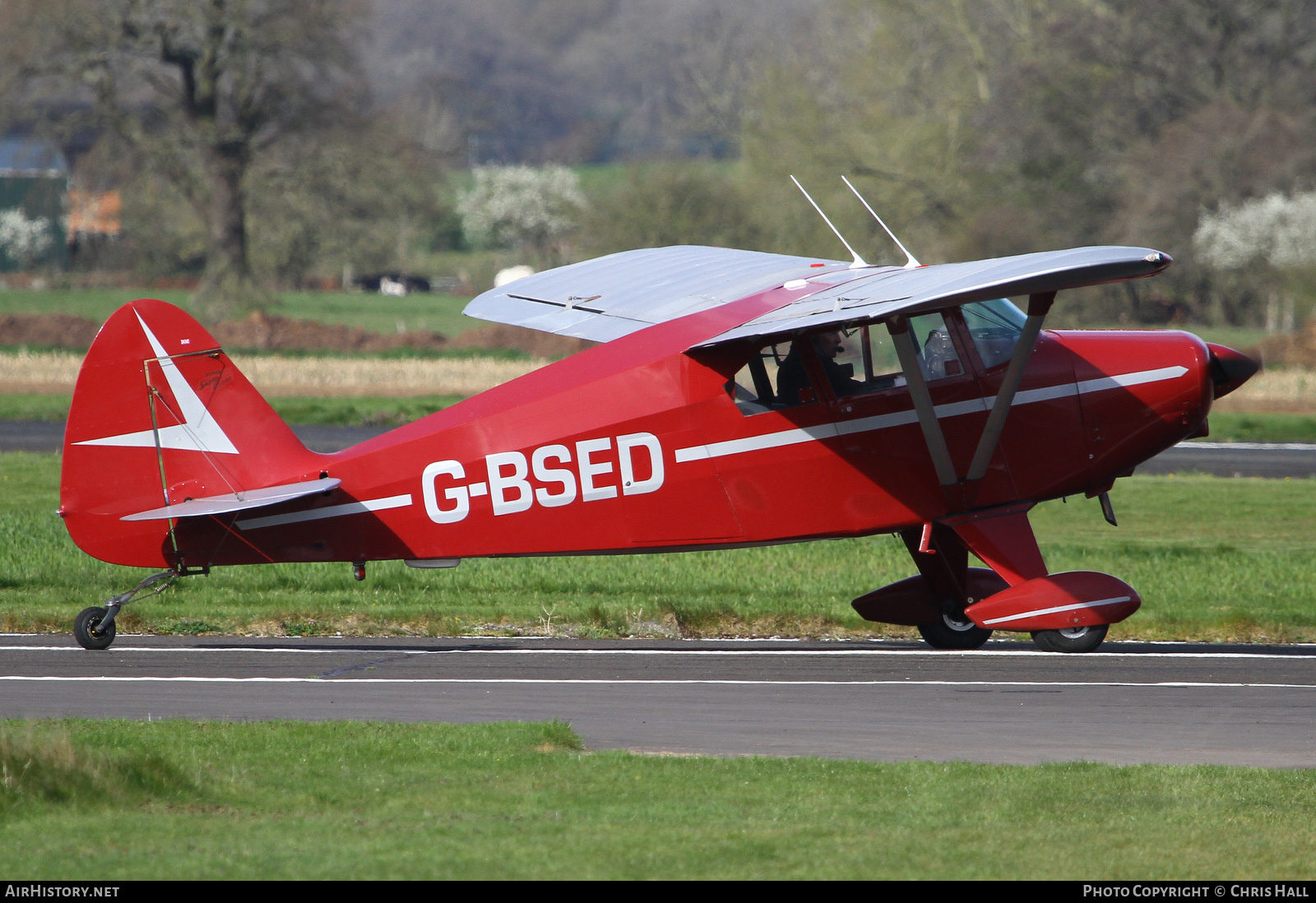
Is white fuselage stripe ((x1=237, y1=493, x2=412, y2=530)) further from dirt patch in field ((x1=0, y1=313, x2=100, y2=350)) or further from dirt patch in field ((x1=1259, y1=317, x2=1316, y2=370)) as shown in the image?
dirt patch in field ((x1=0, y1=313, x2=100, y2=350))

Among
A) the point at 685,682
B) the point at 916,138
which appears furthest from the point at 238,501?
the point at 916,138

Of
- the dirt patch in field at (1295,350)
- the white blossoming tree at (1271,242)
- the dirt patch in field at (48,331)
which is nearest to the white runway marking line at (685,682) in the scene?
the dirt patch in field at (1295,350)

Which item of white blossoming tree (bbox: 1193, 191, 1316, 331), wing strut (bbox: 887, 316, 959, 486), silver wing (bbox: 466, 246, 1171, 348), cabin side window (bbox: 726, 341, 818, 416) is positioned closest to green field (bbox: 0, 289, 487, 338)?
white blossoming tree (bbox: 1193, 191, 1316, 331)

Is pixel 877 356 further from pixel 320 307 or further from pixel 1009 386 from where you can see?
pixel 320 307

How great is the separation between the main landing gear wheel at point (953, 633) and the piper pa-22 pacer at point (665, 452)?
1.03 metres

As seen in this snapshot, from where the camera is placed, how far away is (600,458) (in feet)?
35.8

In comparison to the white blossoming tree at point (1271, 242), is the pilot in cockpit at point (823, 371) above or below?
below

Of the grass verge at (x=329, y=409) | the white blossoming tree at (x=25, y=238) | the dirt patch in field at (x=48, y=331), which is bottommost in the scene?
the grass verge at (x=329, y=409)

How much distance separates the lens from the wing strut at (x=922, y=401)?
1035cm

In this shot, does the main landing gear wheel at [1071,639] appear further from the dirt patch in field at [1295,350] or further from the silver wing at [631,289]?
the dirt patch in field at [1295,350]

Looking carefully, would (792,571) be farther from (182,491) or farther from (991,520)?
(182,491)

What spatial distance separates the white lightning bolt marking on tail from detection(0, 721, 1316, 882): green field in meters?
2.97

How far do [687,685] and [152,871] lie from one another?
5.17 metres
